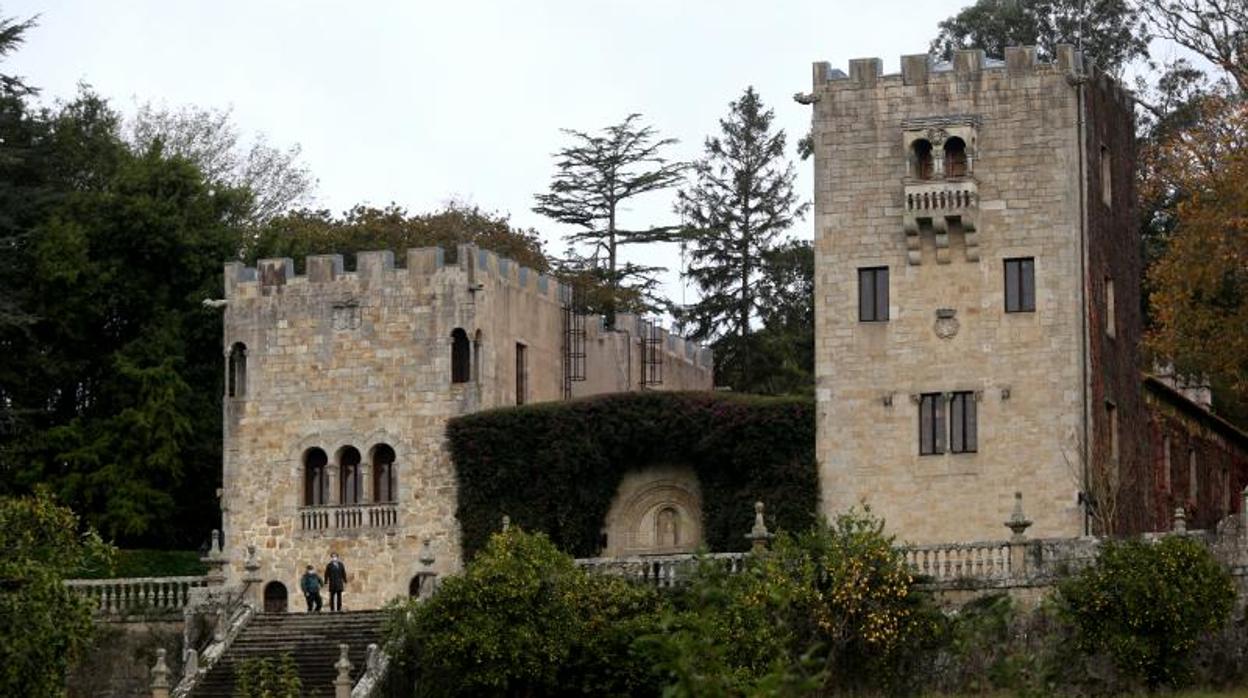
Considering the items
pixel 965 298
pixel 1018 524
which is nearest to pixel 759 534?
pixel 1018 524

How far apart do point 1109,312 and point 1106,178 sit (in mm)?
2545

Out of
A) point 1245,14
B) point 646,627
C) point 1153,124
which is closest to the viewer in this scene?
point 646,627

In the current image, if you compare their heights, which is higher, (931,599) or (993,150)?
(993,150)

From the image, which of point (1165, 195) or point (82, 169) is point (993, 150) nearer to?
point (1165, 195)

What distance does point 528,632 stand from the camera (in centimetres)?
4766

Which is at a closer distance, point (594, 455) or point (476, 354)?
point (594, 455)

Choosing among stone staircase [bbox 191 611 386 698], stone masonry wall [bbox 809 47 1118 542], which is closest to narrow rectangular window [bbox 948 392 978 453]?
stone masonry wall [bbox 809 47 1118 542]

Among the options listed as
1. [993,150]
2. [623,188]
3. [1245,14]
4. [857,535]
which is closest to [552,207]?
[623,188]

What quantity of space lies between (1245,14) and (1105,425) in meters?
17.1

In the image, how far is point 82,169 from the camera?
68938 mm

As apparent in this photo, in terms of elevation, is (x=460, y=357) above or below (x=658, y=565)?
above

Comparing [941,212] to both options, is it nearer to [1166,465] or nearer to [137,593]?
[1166,465]

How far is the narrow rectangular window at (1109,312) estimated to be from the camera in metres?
54.8

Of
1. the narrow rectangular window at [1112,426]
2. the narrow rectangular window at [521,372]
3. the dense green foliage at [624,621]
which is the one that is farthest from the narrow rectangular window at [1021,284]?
the narrow rectangular window at [521,372]
